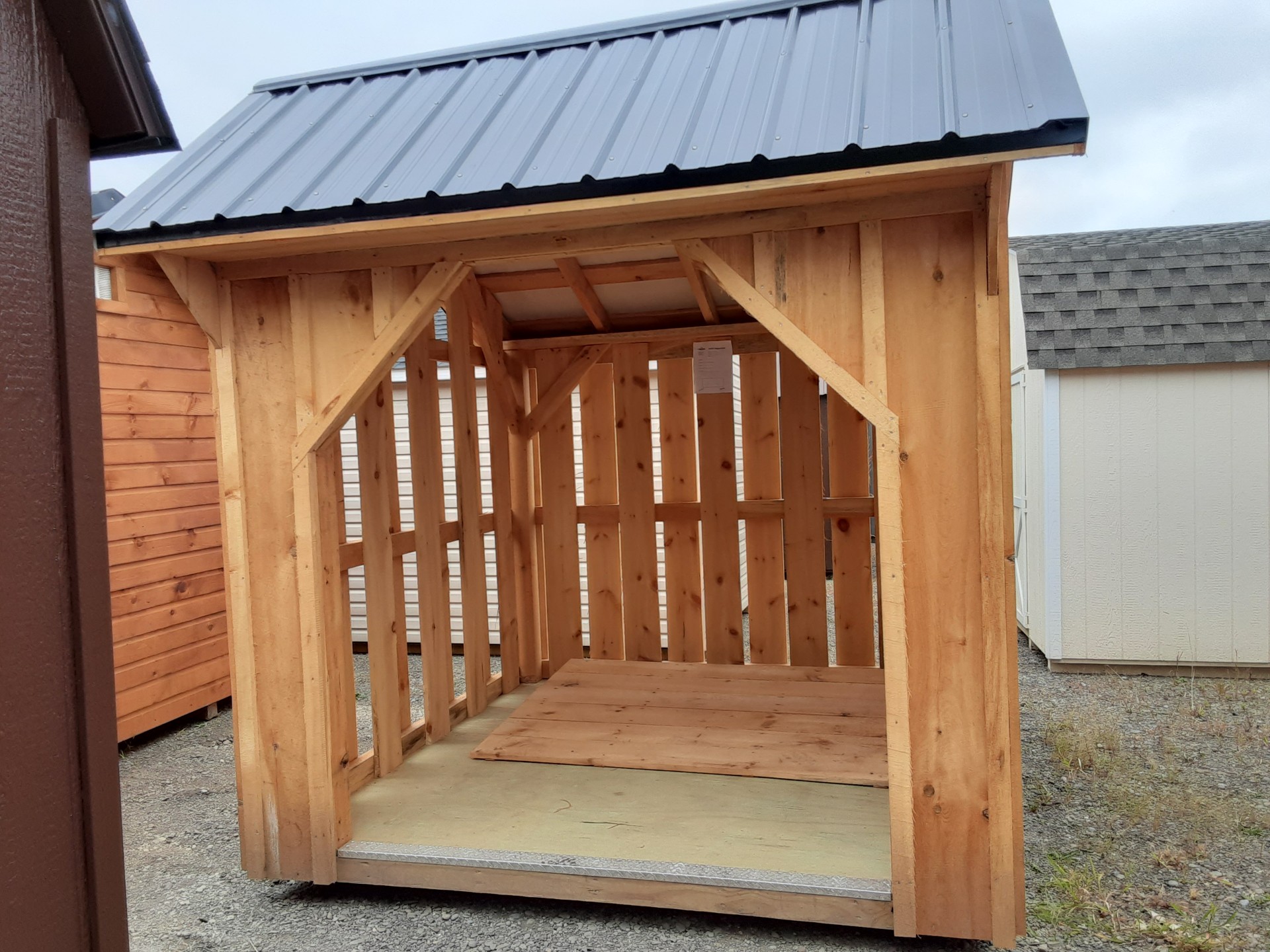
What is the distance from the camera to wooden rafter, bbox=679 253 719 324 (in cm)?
481

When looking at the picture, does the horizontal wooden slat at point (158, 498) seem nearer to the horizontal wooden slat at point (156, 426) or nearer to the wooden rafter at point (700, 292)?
the horizontal wooden slat at point (156, 426)

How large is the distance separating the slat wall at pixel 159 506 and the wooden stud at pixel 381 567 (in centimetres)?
153

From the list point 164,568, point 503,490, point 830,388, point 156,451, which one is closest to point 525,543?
point 503,490

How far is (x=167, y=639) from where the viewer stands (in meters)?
5.89

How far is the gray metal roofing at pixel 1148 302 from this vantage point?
22.0ft

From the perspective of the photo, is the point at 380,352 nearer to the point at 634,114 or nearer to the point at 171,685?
the point at 634,114

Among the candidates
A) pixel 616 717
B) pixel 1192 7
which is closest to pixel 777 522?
pixel 616 717

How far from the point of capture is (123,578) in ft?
18.2

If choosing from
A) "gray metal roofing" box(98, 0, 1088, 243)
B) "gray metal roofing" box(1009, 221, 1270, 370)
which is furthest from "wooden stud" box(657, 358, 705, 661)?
"gray metal roofing" box(1009, 221, 1270, 370)

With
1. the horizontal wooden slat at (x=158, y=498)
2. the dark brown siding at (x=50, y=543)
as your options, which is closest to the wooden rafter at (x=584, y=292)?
the horizontal wooden slat at (x=158, y=498)

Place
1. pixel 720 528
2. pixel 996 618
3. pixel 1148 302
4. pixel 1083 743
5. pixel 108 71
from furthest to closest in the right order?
pixel 1148 302
pixel 720 528
pixel 1083 743
pixel 996 618
pixel 108 71

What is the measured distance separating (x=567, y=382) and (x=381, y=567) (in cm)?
226

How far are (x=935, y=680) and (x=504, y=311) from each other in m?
4.12

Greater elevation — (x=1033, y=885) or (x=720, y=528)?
(x=720, y=528)
